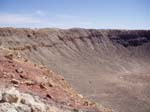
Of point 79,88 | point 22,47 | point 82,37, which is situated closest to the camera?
point 79,88

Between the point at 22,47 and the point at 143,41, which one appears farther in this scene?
the point at 143,41

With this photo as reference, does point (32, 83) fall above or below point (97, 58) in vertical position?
above

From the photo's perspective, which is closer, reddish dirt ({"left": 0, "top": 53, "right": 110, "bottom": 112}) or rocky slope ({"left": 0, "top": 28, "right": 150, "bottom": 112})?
reddish dirt ({"left": 0, "top": 53, "right": 110, "bottom": 112})

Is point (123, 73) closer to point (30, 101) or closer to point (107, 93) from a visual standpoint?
point (107, 93)

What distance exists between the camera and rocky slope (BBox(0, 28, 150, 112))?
63406 mm

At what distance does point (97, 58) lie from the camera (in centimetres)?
10631

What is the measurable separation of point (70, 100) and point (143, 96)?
4489cm

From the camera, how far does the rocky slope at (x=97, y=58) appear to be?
63.4 metres

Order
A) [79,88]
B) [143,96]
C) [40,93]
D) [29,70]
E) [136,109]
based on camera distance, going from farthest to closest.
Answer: [79,88]
[143,96]
[136,109]
[29,70]
[40,93]

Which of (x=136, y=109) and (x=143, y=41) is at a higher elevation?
(x=143, y=41)

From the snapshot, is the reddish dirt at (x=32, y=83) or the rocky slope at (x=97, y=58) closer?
the reddish dirt at (x=32, y=83)

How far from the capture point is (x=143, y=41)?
123 m

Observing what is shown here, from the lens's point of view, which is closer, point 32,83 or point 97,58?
point 32,83

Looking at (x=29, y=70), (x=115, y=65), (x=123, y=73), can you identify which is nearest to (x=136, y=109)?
(x=29, y=70)
